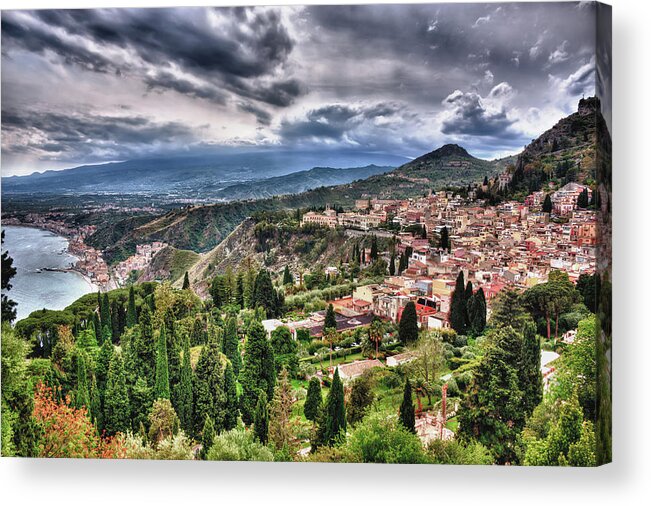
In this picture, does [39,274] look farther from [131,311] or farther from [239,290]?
[239,290]

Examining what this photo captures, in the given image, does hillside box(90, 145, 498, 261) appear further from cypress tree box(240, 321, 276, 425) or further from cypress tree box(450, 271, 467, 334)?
cypress tree box(240, 321, 276, 425)

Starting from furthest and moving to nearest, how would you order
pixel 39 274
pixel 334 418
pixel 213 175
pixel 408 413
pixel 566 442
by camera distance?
pixel 213 175 → pixel 39 274 → pixel 334 418 → pixel 408 413 → pixel 566 442

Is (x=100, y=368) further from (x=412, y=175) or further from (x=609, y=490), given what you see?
(x=609, y=490)

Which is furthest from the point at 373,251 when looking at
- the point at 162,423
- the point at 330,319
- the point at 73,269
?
the point at 73,269

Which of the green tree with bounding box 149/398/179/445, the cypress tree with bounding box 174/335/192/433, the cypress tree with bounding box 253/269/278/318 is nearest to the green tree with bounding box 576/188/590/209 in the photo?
the cypress tree with bounding box 253/269/278/318

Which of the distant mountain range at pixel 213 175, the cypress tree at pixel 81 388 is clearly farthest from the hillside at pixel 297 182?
the cypress tree at pixel 81 388

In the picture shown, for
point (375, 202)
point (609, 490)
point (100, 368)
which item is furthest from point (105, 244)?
point (609, 490)
